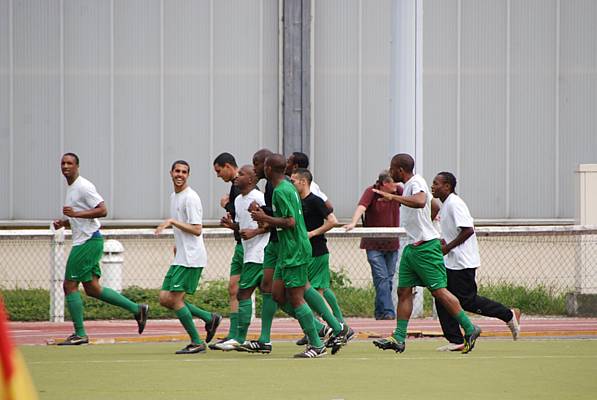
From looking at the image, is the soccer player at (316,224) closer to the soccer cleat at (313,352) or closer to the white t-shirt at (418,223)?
the soccer cleat at (313,352)

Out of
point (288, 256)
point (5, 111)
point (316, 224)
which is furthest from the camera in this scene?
point (5, 111)

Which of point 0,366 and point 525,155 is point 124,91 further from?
point 0,366

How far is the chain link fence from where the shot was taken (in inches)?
747

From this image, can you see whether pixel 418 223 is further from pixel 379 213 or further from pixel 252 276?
pixel 379 213

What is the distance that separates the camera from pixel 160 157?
23.4 m

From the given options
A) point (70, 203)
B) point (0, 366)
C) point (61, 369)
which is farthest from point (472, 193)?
point (0, 366)

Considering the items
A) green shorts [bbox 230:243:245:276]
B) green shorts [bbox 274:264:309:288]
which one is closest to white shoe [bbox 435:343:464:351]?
green shorts [bbox 274:264:309:288]

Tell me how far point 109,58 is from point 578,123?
28.3 feet

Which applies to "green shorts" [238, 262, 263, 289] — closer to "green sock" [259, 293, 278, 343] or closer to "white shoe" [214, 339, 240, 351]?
"green sock" [259, 293, 278, 343]

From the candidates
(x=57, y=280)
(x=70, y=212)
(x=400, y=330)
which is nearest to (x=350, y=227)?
(x=400, y=330)

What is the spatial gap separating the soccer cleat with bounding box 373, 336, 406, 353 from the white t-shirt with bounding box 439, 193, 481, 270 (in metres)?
1.00

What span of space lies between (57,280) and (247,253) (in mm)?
5388

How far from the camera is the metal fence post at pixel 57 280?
17.1m

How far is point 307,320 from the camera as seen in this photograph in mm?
11562
